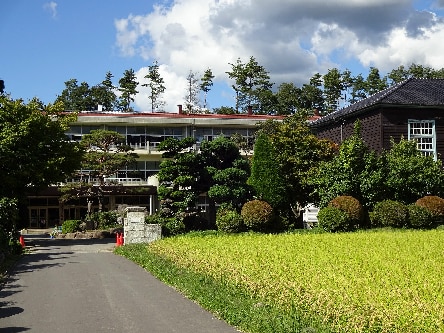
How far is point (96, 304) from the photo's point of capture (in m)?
11.1

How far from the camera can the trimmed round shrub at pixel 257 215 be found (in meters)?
26.9

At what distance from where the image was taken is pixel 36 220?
49.7 meters

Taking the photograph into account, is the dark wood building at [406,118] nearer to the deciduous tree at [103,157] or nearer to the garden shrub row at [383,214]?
the garden shrub row at [383,214]

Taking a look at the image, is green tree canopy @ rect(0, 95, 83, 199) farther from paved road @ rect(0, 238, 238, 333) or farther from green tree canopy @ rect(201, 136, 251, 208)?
paved road @ rect(0, 238, 238, 333)

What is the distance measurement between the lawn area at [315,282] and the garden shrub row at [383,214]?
6729mm

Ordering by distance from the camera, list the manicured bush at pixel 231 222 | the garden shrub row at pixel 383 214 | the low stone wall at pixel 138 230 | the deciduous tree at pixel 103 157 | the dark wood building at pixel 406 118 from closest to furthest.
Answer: the low stone wall at pixel 138 230 < the garden shrub row at pixel 383 214 < the manicured bush at pixel 231 222 < the dark wood building at pixel 406 118 < the deciduous tree at pixel 103 157

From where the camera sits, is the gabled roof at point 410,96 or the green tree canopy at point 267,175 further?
the gabled roof at point 410,96

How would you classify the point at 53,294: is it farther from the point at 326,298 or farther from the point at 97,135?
the point at 97,135

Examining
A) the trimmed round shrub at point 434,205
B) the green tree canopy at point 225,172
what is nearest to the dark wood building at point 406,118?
the trimmed round shrub at point 434,205

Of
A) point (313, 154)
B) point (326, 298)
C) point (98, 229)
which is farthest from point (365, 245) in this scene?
point (98, 229)

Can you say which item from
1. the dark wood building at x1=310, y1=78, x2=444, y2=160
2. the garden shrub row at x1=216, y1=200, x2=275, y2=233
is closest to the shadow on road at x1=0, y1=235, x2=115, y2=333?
the garden shrub row at x1=216, y1=200, x2=275, y2=233

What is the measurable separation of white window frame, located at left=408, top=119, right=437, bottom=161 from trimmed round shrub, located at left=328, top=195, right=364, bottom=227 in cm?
925

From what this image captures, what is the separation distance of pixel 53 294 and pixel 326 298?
21.3ft

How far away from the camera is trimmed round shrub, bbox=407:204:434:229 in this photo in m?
26.5
